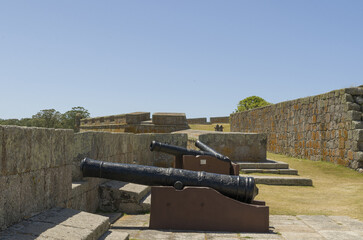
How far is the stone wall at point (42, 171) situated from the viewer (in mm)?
3158

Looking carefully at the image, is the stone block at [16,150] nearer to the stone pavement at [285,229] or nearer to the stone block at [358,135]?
the stone pavement at [285,229]

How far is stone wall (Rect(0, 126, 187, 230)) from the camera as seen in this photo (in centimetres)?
316

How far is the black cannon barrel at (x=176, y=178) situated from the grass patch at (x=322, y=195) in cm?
172

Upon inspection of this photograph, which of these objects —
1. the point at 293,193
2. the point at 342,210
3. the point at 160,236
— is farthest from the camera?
the point at 293,193

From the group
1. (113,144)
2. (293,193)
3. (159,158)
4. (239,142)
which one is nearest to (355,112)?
(239,142)

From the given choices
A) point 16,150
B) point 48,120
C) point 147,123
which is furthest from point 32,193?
point 48,120

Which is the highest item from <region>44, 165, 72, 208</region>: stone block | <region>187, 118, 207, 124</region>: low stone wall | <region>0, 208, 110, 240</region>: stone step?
<region>187, 118, 207, 124</region>: low stone wall

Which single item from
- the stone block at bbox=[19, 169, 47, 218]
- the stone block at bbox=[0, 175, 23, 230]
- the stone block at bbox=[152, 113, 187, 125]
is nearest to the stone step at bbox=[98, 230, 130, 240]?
the stone block at bbox=[19, 169, 47, 218]

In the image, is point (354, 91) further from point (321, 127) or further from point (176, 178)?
point (176, 178)

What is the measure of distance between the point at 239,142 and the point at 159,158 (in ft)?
8.08

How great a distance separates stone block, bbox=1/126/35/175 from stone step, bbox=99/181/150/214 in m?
2.65

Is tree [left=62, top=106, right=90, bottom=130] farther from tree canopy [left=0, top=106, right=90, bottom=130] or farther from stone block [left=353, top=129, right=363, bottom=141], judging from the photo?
stone block [left=353, top=129, right=363, bottom=141]

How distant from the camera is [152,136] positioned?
11.7 m

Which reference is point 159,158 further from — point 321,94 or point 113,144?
point 321,94
